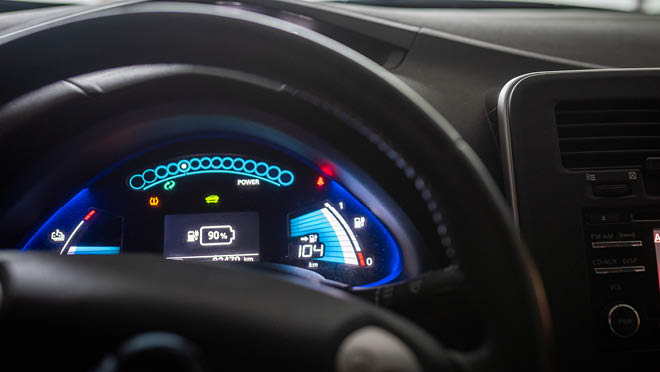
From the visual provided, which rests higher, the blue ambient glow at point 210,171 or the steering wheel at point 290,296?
the blue ambient glow at point 210,171

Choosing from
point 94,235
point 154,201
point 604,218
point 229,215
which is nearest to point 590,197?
point 604,218

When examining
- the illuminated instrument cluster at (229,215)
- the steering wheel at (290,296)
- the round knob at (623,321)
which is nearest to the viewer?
the steering wheel at (290,296)

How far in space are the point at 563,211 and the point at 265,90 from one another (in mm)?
523

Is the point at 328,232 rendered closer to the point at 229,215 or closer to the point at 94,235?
the point at 229,215

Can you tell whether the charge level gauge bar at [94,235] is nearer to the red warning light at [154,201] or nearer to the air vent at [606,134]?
the red warning light at [154,201]

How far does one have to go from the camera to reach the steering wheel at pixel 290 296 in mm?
626

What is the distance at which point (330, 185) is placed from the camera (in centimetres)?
140

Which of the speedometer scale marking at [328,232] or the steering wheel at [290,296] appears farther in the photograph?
the speedometer scale marking at [328,232]

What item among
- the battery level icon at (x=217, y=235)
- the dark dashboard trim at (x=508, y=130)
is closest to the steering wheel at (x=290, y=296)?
the dark dashboard trim at (x=508, y=130)

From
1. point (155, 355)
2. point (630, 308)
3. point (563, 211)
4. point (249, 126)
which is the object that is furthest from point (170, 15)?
point (630, 308)

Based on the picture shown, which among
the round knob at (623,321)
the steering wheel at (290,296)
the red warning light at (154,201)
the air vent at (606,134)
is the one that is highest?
the air vent at (606,134)

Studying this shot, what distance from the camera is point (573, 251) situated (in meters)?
1.13

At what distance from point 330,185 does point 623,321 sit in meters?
0.58

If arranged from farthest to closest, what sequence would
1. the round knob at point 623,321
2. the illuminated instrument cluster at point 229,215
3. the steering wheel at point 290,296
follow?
the illuminated instrument cluster at point 229,215 < the round knob at point 623,321 < the steering wheel at point 290,296
